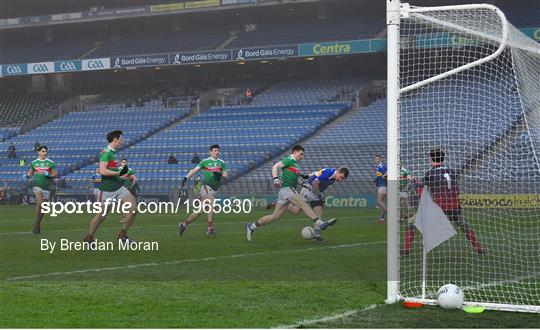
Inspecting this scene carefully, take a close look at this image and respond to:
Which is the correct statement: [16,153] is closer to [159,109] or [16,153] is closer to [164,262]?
[159,109]

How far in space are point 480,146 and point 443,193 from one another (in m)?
2.05

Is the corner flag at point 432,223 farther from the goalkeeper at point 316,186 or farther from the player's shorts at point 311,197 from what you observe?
the player's shorts at point 311,197

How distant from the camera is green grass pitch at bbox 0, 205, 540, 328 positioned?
8164mm

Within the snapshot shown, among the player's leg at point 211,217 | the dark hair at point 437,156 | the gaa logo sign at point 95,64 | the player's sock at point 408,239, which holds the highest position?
the gaa logo sign at point 95,64

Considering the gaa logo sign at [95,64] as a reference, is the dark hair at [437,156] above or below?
below

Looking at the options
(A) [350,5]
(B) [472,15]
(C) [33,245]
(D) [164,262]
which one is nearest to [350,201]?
(A) [350,5]

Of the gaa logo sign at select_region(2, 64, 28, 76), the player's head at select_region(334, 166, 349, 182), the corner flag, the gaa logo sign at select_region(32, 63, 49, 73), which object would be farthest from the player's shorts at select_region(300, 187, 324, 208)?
the gaa logo sign at select_region(2, 64, 28, 76)

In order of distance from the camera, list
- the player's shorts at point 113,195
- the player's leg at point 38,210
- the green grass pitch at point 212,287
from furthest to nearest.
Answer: the player's leg at point 38,210 → the player's shorts at point 113,195 → the green grass pitch at point 212,287

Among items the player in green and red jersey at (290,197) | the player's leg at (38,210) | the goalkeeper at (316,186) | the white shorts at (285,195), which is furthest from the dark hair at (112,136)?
the player's leg at (38,210)

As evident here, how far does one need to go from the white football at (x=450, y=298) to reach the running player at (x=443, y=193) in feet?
16.4

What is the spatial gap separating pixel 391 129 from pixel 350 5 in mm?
42916

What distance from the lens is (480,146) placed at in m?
15.9

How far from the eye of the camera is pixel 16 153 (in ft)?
166

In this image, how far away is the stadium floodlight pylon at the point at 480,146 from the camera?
9.82 meters
